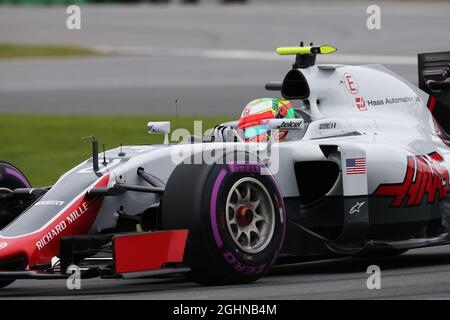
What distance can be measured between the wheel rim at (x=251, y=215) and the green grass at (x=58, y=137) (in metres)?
6.99

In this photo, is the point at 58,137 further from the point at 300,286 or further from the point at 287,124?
the point at 300,286

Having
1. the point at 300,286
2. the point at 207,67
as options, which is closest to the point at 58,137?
the point at 207,67

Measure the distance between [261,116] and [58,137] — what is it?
10201 millimetres

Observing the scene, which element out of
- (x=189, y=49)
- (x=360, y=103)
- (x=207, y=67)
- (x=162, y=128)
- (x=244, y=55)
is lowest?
(x=162, y=128)

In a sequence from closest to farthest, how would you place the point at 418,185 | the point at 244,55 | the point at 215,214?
the point at 215,214, the point at 418,185, the point at 244,55

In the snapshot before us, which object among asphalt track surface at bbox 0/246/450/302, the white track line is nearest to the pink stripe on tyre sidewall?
asphalt track surface at bbox 0/246/450/302

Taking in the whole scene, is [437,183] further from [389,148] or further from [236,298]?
[236,298]

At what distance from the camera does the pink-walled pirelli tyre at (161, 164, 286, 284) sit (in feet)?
26.9

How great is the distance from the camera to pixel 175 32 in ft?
131

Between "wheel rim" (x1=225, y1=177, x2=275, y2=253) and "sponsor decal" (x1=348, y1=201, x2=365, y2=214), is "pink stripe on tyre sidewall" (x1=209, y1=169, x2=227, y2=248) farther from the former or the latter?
"sponsor decal" (x1=348, y1=201, x2=365, y2=214)

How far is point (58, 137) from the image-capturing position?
63.6ft

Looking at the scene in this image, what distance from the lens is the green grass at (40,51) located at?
34406mm

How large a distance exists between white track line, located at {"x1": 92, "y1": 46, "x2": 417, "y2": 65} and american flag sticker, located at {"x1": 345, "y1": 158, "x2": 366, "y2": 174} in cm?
1800

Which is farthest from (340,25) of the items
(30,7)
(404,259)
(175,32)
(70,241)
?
(70,241)
